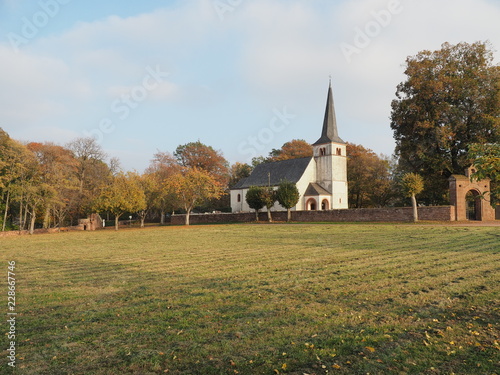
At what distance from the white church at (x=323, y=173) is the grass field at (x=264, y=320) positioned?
47.4 metres

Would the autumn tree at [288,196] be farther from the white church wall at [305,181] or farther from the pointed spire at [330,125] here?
the pointed spire at [330,125]

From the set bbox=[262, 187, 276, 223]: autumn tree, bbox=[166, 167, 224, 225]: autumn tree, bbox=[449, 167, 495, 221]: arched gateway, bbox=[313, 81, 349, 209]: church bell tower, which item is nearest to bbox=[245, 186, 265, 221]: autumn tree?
bbox=[262, 187, 276, 223]: autumn tree

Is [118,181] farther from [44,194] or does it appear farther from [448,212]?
[448,212]

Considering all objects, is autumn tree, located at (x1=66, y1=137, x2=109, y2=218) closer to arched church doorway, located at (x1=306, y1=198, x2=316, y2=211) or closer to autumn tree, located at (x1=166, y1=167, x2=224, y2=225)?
autumn tree, located at (x1=166, y1=167, x2=224, y2=225)

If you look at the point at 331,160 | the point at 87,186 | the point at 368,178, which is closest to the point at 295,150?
the point at 331,160

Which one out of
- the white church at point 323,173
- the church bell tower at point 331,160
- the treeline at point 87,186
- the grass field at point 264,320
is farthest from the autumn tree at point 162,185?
the grass field at point 264,320

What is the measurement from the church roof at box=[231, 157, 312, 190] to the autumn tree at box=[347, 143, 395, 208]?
7964 mm

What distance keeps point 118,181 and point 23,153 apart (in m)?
9.84

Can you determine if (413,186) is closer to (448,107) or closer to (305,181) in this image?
(448,107)

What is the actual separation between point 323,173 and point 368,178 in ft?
22.5

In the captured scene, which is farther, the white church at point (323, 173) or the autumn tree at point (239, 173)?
the autumn tree at point (239, 173)

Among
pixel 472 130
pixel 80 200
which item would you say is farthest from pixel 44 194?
pixel 472 130

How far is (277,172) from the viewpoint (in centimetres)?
6122

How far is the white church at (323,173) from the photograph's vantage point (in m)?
56.0
